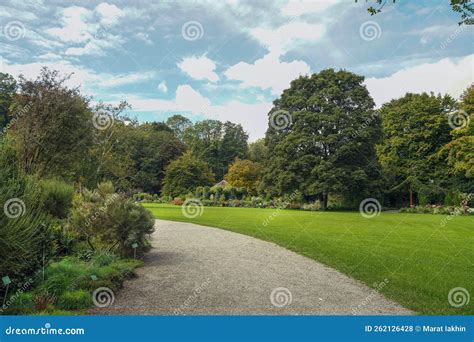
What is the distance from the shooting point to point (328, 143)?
26.9m

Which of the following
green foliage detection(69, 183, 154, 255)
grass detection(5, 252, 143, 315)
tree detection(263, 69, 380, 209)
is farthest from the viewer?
tree detection(263, 69, 380, 209)

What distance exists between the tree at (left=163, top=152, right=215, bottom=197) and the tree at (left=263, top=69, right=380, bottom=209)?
12193 millimetres

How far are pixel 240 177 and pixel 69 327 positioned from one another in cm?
3377

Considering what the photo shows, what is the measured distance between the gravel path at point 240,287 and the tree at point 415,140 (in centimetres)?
2576

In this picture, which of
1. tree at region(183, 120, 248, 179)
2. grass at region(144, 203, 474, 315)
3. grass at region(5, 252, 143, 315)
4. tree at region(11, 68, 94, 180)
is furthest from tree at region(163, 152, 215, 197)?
grass at region(5, 252, 143, 315)

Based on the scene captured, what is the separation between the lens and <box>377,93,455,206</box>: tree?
31328mm

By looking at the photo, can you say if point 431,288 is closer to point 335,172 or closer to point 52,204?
point 52,204

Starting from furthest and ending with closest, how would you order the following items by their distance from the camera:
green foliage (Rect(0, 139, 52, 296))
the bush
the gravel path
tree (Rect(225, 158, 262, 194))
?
tree (Rect(225, 158, 262, 194))
the bush
the gravel path
green foliage (Rect(0, 139, 52, 296))

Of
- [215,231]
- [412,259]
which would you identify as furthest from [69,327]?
[215,231]

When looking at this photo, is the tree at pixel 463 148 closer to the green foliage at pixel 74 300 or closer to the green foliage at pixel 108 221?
the green foliage at pixel 108 221

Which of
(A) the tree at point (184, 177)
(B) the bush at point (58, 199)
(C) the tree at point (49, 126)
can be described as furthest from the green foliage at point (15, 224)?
(A) the tree at point (184, 177)

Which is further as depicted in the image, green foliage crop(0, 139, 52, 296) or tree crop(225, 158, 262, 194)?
tree crop(225, 158, 262, 194)

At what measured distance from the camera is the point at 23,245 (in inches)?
172

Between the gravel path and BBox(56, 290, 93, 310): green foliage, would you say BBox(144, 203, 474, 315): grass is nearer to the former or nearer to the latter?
the gravel path
